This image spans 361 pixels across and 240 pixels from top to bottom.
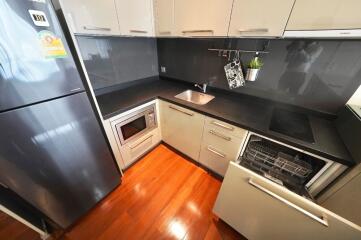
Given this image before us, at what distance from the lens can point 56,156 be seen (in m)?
0.92

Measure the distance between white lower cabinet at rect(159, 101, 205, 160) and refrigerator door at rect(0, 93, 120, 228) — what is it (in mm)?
773

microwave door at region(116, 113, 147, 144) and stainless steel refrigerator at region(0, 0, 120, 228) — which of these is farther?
microwave door at region(116, 113, 147, 144)

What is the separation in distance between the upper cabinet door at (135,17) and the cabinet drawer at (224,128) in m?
1.16

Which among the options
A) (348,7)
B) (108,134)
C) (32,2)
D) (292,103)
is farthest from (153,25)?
(292,103)

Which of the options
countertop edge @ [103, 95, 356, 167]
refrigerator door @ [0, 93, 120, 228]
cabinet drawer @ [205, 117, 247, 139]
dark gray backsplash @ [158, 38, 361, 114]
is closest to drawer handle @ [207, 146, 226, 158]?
cabinet drawer @ [205, 117, 247, 139]

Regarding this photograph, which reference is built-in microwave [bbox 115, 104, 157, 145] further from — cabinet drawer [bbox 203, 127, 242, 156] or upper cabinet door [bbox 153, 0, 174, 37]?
upper cabinet door [bbox 153, 0, 174, 37]

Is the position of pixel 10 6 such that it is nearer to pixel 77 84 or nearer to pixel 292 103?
pixel 77 84

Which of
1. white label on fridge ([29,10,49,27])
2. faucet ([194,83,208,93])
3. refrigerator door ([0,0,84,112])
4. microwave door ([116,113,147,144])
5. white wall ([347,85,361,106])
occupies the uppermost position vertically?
white label on fridge ([29,10,49,27])

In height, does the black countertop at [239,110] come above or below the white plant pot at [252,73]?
below

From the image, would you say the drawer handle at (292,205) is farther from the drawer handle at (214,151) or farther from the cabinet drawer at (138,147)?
the cabinet drawer at (138,147)

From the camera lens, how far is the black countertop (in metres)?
0.90

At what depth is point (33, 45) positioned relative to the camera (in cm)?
68

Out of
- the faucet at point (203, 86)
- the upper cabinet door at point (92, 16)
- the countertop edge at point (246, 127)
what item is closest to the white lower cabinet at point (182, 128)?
the countertop edge at point (246, 127)

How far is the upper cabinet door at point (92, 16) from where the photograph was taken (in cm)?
98
